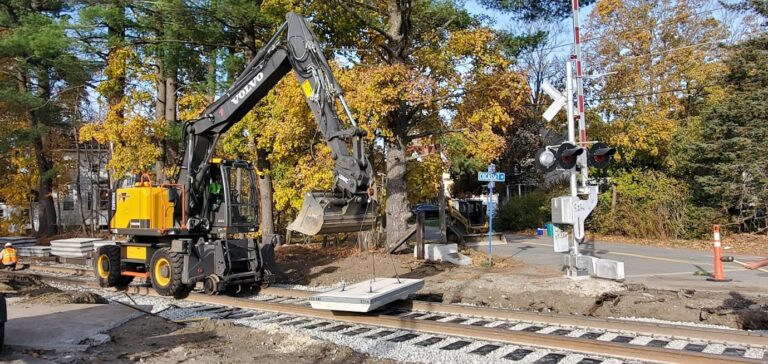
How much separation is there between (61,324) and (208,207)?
435 centimetres

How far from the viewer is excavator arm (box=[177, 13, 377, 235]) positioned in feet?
30.3

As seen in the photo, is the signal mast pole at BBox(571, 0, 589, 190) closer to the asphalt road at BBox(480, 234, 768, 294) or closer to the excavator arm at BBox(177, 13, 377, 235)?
the asphalt road at BBox(480, 234, 768, 294)

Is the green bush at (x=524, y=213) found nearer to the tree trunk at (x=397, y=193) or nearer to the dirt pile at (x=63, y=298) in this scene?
the tree trunk at (x=397, y=193)

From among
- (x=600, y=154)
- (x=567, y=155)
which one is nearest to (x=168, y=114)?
(x=567, y=155)

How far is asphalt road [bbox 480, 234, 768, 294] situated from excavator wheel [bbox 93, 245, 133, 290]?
11.3 m

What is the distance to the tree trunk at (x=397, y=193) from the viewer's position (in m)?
17.0

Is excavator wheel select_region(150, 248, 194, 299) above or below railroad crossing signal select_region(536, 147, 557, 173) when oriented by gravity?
below

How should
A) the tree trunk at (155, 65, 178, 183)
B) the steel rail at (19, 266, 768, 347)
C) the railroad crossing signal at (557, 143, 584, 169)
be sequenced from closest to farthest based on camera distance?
the steel rail at (19, 266, 768, 347) → the railroad crossing signal at (557, 143, 584, 169) → the tree trunk at (155, 65, 178, 183)

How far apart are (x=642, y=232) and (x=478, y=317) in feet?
56.2

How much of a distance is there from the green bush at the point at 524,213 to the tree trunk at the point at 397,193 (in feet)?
47.7

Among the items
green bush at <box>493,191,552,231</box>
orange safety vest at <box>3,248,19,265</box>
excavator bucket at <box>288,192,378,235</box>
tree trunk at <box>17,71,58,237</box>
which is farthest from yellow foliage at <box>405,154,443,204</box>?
tree trunk at <box>17,71,58,237</box>

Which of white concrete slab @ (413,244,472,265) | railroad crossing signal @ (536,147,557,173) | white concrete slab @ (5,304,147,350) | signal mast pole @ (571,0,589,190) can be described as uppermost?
signal mast pole @ (571,0,589,190)

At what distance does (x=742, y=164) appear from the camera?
2162 centimetres

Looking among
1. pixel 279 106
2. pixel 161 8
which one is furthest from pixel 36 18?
pixel 279 106
